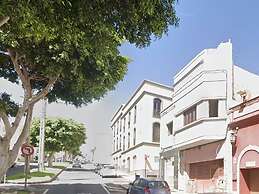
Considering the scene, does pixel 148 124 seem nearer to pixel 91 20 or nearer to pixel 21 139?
pixel 21 139

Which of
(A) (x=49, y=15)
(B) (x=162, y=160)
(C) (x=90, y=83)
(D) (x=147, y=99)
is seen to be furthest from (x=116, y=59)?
(D) (x=147, y=99)

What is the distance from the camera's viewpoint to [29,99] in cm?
2288

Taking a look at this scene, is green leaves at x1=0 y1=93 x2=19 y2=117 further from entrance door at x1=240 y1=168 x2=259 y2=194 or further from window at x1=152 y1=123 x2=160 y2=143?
window at x1=152 y1=123 x2=160 y2=143

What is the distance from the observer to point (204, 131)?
95.7 ft

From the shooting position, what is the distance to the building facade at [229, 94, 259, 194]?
78.8 ft

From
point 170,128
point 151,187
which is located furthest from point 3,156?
point 170,128

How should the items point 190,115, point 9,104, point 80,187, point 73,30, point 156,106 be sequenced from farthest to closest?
point 156,106 < point 80,187 < point 190,115 < point 9,104 < point 73,30

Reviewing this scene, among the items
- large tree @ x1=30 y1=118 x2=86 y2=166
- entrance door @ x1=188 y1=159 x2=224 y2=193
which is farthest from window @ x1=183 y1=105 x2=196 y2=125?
large tree @ x1=30 y1=118 x2=86 y2=166

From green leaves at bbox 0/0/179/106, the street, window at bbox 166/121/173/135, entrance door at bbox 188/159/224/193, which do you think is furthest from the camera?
window at bbox 166/121/173/135

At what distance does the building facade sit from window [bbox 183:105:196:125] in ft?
15.8

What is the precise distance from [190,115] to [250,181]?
8458 millimetres

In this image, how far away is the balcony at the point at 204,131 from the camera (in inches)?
1117

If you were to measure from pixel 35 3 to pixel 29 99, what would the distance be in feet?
46.1

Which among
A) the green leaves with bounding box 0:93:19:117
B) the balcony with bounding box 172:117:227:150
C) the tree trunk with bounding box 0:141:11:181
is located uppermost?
the green leaves with bounding box 0:93:19:117
